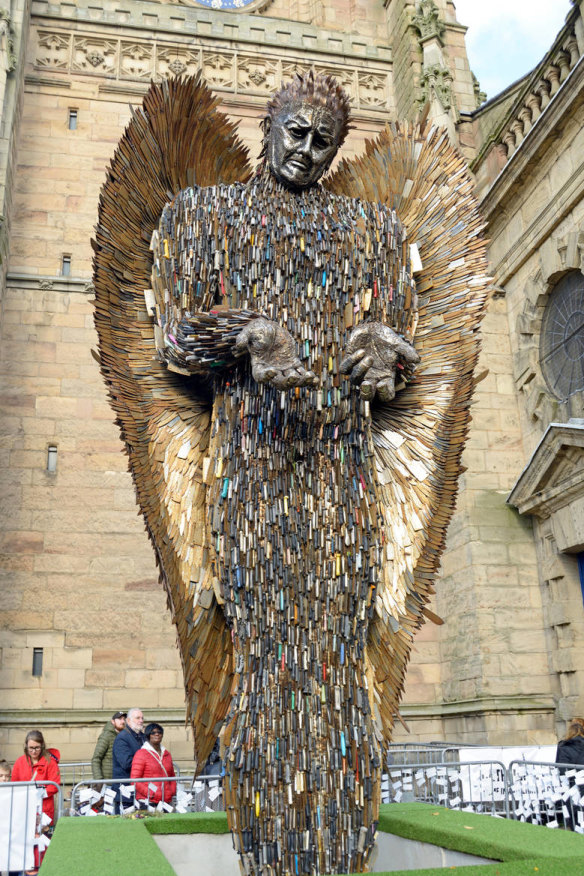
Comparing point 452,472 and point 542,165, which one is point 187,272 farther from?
point 542,165

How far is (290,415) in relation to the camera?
3.31m

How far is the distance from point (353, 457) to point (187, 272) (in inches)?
42.4

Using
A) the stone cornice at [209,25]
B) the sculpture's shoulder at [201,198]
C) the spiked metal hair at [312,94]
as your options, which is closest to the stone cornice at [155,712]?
the sculpture's shoulder at [201,198]

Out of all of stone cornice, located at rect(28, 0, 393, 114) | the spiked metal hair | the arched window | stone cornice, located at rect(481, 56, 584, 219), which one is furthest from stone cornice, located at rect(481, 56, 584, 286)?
the spiked metal hair

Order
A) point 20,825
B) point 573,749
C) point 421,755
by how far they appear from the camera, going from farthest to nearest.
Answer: point 421,755
point 573,749
point 20,825

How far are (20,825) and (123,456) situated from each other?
6.59 m

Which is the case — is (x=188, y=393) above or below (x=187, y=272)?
below

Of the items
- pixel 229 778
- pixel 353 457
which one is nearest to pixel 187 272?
pixel 353 457

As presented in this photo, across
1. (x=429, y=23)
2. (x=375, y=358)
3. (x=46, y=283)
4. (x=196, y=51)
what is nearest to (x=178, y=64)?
(x=196, y=51)

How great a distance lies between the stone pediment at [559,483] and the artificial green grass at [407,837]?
19.3ft

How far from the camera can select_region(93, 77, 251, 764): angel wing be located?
3336 millimetres

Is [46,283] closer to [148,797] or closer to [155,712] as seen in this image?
[155,712]

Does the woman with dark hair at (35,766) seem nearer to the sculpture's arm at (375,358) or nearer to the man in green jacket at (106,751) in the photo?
the man in green jacket at (106,751)

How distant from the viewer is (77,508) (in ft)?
36.2
